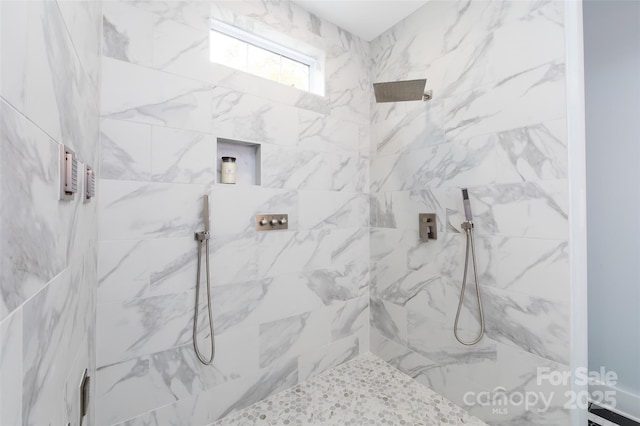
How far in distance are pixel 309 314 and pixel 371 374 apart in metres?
0.62

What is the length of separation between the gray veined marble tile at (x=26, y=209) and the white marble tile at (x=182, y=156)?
0.78 m

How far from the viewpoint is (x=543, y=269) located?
1.30 metres

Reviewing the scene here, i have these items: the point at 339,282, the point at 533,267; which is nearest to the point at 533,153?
the point at 533,267

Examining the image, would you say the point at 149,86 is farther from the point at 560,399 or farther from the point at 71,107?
the point at 560,399

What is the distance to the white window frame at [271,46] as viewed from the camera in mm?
1639

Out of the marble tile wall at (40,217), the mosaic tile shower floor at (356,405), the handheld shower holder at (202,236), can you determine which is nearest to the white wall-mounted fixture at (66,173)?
the marble tile wall at (40,217)

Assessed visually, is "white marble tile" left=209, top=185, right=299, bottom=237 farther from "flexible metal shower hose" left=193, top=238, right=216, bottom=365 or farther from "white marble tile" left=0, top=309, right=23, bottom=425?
"white marble tile" left=0, top=309, right=23, bottom=425

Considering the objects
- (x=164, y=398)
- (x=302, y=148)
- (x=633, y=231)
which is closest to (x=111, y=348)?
(x=164, y=398)

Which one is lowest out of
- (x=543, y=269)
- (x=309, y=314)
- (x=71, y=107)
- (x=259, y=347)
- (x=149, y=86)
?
(x=259, y=347)

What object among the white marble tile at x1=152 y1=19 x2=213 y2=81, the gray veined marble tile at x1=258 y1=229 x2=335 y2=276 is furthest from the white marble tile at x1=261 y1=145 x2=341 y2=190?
the white marble tile at x1=152 y1=19 x2=213 y2=81

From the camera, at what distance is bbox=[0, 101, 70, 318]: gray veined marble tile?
395 millimetres

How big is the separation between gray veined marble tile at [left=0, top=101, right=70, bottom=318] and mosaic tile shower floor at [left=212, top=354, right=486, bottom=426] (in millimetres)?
1431

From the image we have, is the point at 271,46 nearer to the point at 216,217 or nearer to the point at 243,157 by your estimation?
the point at 243,157

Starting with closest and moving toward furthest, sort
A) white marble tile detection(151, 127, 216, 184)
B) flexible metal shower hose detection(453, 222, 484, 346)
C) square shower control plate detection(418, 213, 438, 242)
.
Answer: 1. white marble tile detection(151, 127, 216, 184)
2. flexible metal shower hose detection(453, 222, 484, 346)
3. square shower control plate detection(418, 213, 438, 242)
